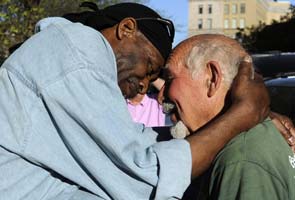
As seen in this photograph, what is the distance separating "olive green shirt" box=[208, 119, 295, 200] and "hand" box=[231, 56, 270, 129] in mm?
53

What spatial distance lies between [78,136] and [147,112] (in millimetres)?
2901

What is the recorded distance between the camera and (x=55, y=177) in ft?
7.00

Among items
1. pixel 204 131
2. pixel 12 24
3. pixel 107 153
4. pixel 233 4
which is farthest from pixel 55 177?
pixel 233 4

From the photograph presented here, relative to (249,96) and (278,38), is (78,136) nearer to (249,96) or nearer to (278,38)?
(249,96)

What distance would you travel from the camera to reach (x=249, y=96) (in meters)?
2.29

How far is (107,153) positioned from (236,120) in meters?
0.48

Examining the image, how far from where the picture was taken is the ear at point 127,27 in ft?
8.35

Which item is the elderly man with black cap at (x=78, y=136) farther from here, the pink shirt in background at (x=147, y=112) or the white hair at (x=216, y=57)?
the pink shirt in background at (x=147, y=112)

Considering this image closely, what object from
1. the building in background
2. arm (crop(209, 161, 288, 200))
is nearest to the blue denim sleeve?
arm (crop(209, 161, 288, 200))

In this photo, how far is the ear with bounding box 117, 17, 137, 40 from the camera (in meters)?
2.54

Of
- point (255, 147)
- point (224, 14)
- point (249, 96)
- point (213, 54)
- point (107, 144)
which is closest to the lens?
point (107, 144)

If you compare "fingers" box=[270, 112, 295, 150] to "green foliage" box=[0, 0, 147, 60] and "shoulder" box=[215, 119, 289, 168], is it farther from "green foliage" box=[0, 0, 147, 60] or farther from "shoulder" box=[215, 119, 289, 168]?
"green foliage" box=[0, 0, 147, 60]

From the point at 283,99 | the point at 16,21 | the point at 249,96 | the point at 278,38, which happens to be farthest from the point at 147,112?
the point at 278,38

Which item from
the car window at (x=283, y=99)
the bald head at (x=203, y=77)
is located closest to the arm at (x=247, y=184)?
the bald head at (x=203, y=77)
